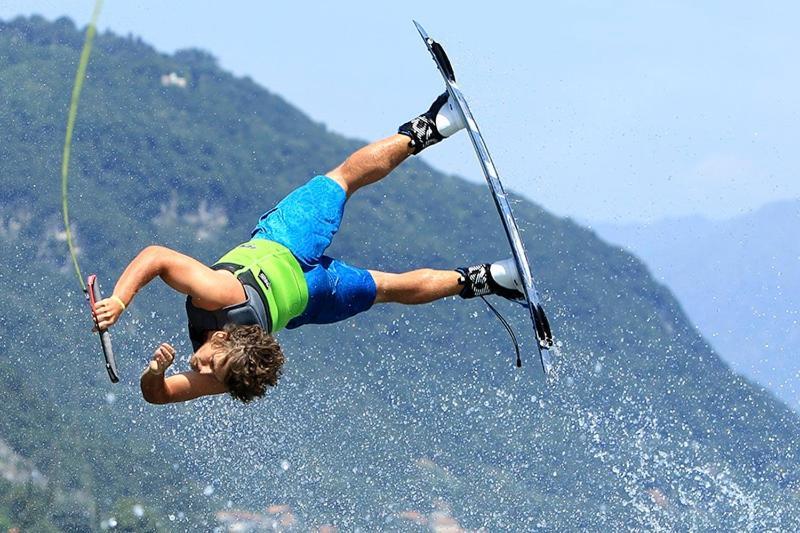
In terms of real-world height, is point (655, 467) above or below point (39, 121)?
below

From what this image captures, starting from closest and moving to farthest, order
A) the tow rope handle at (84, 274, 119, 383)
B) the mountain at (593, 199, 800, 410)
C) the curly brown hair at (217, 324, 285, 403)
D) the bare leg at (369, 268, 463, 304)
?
1. the tow rope handle at (84, 274, 119, 383)
2. the curly brown hair at (217, 324, 285, 403)
3. the bare leg at (369, 268, 463, 304)
4. the mountain at (593, 199, 800, 410)

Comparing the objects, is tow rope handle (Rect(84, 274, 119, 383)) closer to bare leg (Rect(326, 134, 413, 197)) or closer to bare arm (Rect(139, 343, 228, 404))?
bare arm (Rect(139, 343, 228, 404))

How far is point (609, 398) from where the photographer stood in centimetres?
6525

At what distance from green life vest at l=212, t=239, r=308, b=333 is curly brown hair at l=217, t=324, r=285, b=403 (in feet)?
1.22

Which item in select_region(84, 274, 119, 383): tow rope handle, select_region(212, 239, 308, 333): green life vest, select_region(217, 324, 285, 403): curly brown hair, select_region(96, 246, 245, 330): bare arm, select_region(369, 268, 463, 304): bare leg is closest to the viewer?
select_region(84, 274, 119, 383): tow rope handle

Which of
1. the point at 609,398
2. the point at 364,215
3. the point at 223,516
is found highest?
the point at 364,215

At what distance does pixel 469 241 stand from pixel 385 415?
35839 mm

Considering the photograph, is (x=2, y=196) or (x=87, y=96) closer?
(x=2, y=196)

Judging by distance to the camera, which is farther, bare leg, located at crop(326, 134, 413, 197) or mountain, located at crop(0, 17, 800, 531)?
mountain, located at crop(0, 17, 800, 531)

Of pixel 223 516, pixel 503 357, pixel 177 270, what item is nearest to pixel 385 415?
pixel 503 357

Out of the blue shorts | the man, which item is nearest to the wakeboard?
the man

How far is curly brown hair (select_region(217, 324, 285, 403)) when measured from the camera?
6.82 meters

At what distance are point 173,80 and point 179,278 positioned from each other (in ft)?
331

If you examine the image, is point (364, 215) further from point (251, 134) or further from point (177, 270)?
point (177, 270)
